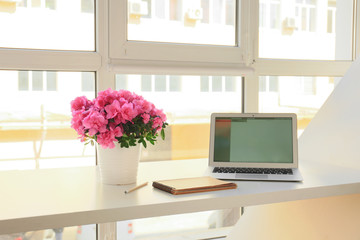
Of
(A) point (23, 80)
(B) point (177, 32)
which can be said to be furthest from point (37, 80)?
(B) point (177, 32)

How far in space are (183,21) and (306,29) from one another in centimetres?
86

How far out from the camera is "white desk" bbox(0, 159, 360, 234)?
1119 millimetres

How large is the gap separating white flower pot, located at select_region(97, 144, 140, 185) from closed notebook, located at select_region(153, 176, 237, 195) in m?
0.11

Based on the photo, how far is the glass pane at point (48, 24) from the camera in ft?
7.30

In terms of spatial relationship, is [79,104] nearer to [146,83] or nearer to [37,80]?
[37,80]

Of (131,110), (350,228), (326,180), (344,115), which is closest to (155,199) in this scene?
(131,110)

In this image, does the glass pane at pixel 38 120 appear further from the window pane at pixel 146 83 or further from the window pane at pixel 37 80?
the window pane at pixel 146 83

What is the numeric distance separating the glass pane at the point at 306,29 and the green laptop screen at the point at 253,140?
1173 millimetres

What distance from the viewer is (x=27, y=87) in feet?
7.50

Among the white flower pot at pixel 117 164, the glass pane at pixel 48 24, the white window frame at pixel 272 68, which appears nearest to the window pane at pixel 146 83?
the glass pane at pixel 48 24

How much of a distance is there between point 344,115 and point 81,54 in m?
1.32

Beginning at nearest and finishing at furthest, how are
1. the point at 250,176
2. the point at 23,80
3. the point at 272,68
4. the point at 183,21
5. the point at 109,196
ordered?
the point at 109,196 < the point at 250,176 < the point at 23,80 < the point at 183,21 < the point at 272,68

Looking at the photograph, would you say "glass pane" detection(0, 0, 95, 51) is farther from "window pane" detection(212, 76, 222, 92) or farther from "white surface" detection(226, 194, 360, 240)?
"white surface" detection(226, 194, 360, 240)

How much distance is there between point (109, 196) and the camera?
1289 mm
